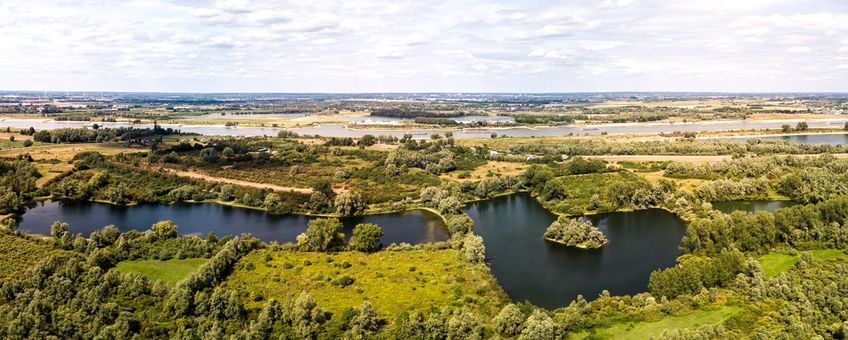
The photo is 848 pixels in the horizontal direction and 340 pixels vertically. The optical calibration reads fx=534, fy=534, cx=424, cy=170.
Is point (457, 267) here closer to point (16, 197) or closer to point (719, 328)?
point (719, 328)

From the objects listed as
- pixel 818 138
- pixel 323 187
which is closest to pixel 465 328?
pixel 323 187

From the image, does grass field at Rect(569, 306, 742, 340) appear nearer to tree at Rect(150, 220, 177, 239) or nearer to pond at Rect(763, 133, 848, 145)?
tree at Rect(150, 220, 177, 239)

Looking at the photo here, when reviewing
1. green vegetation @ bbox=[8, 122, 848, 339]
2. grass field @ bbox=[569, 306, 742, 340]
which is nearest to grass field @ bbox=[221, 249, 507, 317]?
green vegetation @ bbox=[8, 122, 848, 339]

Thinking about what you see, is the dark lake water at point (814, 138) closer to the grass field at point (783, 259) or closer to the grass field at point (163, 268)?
the grass field at point (783, 259)

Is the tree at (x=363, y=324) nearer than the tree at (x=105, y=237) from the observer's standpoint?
Yes

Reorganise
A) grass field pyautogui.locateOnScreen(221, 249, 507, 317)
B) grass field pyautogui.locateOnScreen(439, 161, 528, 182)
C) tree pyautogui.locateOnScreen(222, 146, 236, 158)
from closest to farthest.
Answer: grass field pyautogui.locateOnScreen(221, 249, 507, 317)
grass field pyautogui.locateOnScreen(439, 161, 528, 182)
tree pyautogui.locateOnScreen(222, 146, 236, 158)

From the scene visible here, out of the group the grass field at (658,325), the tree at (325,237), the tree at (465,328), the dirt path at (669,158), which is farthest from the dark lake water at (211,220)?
the dirt path at (669,158)

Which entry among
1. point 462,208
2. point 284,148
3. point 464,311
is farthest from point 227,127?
point 464,311
